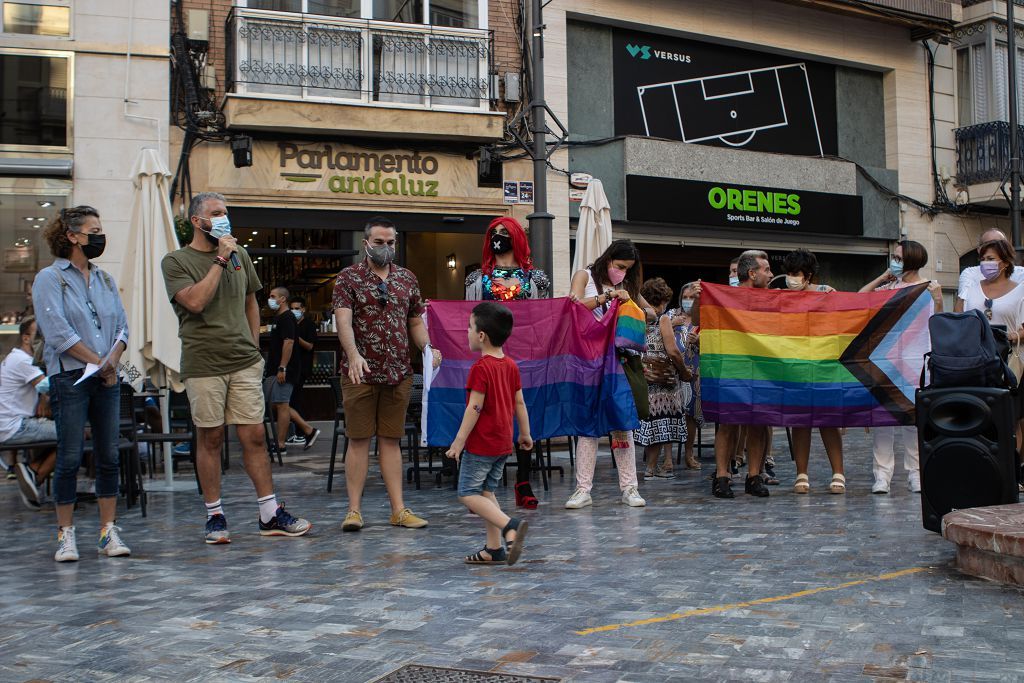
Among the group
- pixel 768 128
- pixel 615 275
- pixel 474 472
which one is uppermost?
pixel 768 128

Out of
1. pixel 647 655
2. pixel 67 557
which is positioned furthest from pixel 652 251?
pixel 647 655

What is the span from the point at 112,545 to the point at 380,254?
8.26ft

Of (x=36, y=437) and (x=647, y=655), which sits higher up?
(x=36, y=437)

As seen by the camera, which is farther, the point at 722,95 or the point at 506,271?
the point at 722,95

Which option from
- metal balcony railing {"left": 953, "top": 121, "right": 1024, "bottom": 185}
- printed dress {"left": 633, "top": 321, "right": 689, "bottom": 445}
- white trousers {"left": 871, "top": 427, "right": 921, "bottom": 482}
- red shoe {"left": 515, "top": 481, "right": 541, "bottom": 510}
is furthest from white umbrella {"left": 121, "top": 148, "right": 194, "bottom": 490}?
metal balcony railing {"left": 953, "top": 121, "right": 1024, "bottom": 185}

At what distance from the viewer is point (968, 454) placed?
6156 mm

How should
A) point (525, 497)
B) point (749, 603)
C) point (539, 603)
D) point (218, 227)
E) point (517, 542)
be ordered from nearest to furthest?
point (749, 603) → point (539, 603) → point (517, 542) → point (218, 227) → point (525, 497)

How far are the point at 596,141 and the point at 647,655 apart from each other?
1547cm

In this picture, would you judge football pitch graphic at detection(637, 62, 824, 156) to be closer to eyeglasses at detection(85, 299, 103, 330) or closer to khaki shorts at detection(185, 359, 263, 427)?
khaki shorts at detection(185, 359, 263, 427)

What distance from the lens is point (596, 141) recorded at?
1883cm

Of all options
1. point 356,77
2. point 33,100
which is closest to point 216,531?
point 33,100

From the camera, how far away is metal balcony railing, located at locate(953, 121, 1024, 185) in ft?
76.9

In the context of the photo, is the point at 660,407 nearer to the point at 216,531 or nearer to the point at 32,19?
the point at 216,531

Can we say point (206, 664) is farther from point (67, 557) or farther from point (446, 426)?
point (446, 426)
